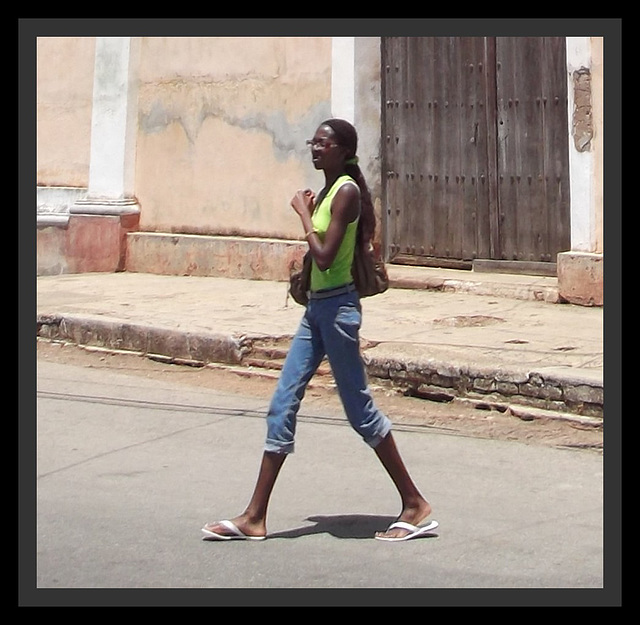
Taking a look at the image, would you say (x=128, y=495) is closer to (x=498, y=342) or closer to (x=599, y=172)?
(x=498, y=342)

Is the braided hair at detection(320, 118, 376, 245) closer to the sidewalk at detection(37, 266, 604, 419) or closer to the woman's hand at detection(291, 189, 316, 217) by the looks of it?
the woman's hand at detection(291, 189, 316, 217)

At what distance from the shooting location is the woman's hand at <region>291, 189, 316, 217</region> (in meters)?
5.33

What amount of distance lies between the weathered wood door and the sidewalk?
0.32 meters

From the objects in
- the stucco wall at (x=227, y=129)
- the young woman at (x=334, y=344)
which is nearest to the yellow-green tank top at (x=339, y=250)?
the young woman at (x=334, y=344)

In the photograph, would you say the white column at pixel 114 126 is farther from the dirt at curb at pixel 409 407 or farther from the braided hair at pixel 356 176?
→ the braided hair at pixel 356 176

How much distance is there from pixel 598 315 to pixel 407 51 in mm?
3206

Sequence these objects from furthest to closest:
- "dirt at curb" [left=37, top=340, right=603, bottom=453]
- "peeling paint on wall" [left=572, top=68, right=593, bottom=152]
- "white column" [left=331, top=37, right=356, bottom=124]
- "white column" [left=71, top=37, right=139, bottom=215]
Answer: "white column" [left=71, top=37, right=139, bottom=215], "white column" [left=331, top=37, right=356, bottom=124], "peeling paint on wall" [left=572, top=68, right=593, bottom=152], "dirt at curb" [left=37, top=340, right=603, bottom=453]

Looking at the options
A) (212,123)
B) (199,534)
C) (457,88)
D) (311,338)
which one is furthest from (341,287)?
(212,123)

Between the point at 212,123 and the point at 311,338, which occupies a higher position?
the point at 212,123

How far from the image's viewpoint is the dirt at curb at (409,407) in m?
7.11

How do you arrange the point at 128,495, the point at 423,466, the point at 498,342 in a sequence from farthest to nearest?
the point at 498,342 < the point at 423,466 < the point at 128,495

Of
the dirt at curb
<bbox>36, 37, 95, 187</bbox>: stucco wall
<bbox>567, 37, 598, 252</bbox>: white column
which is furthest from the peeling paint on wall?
<bbox>36, 37, 95, 187</bbox>: stucco wall

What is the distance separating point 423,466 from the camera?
654 centimetres

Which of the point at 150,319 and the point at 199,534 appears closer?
the point at 199,534
